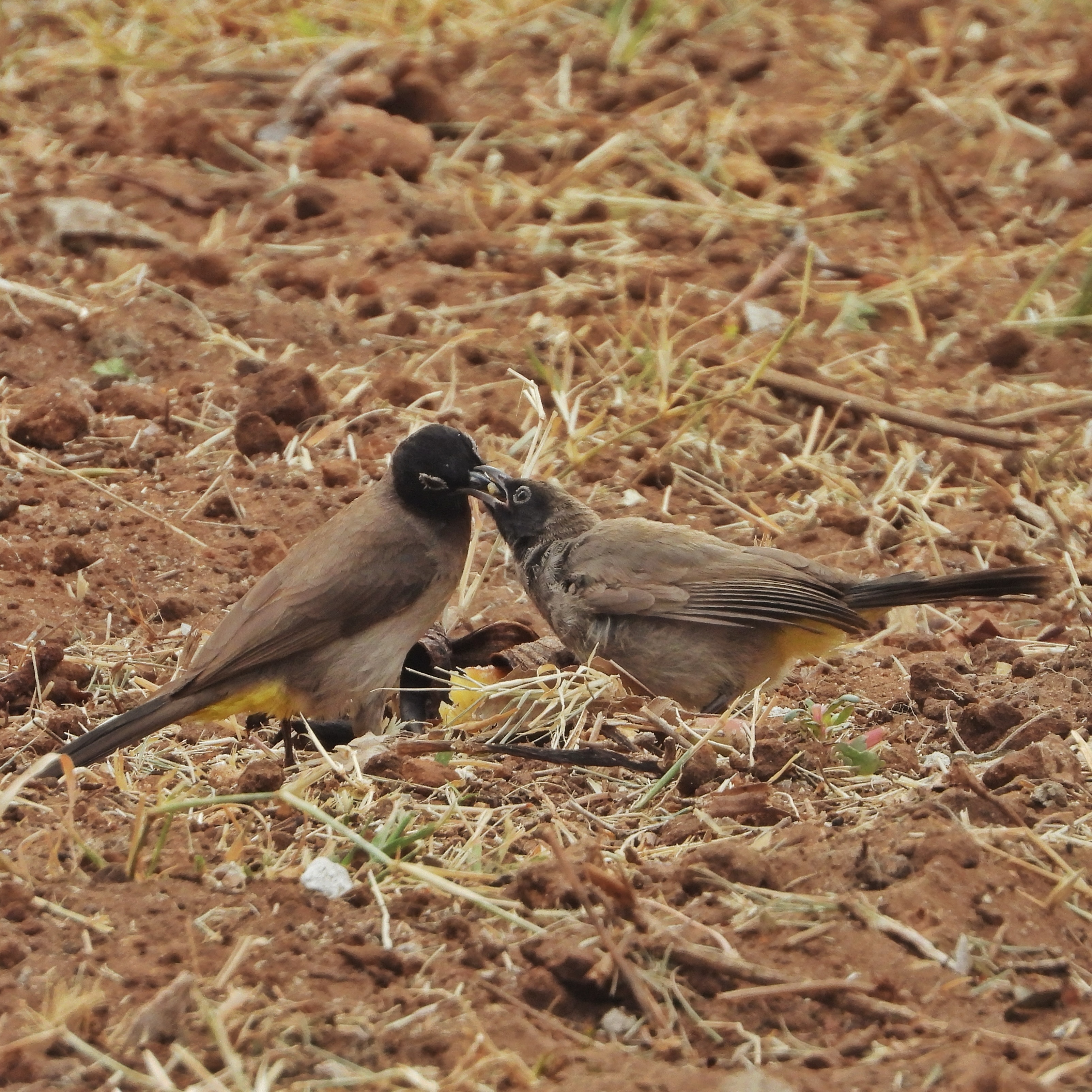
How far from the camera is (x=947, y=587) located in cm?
587

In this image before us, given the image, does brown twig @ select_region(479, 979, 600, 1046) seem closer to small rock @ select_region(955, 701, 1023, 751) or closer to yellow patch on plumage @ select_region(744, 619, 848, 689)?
small rock @ select_region(955, 701, 1023, 751)

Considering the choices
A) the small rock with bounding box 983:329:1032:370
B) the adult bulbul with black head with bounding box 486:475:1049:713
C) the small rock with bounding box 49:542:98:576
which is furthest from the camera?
the small rock with bounding box 983:329:1032:370

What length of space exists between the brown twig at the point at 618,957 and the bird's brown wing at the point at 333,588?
1.83 m

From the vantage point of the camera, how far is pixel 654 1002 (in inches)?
143

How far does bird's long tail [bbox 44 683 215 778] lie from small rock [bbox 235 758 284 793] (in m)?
0.39

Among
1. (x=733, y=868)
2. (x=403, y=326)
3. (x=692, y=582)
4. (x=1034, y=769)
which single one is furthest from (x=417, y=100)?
(x=733, y=868)

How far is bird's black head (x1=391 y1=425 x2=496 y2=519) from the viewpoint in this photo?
6172 mm

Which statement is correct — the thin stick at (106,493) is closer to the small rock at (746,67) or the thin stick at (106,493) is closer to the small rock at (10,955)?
the small rock at (10,955)

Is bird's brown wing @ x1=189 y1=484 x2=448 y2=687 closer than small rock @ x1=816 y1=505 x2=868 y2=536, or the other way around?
bird's brown wing @ x1=189 y1=484 x2=448 y2=687

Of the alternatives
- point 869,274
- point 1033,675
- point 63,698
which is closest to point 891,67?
point 869,274

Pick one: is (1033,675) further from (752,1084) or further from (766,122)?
(766,122)

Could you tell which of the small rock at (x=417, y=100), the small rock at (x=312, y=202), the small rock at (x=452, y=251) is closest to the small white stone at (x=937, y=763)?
the small rock at (x=452, y=251)

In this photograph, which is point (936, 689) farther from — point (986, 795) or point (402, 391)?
point (402, 391)

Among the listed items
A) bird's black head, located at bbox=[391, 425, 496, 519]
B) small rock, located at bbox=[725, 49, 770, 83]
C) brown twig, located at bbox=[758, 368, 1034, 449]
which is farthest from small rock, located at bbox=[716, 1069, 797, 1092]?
small rock, located at bbox=[725, 49, 770, 83]
